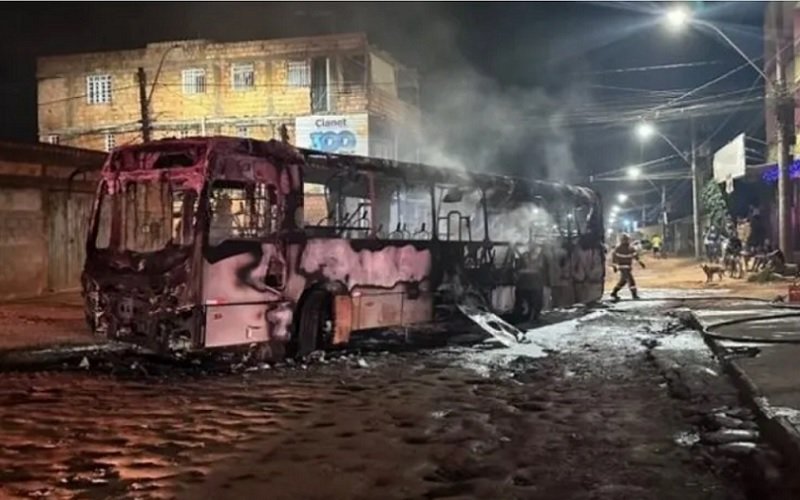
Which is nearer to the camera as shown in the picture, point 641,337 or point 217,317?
point 217,317

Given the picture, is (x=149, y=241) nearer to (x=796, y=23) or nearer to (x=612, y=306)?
(x=612, y=306)

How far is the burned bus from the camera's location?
33.9ft

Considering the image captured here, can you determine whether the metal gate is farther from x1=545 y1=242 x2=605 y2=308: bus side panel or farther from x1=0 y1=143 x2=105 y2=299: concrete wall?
x1=545 y1=242 x2=605 y2=308: bus side panel

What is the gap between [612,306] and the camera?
66.4ft

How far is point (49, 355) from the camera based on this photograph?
1243 cm

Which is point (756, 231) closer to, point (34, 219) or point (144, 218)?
point (34, 219)

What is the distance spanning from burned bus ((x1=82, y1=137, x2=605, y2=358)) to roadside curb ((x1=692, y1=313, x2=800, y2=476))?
5334 mm

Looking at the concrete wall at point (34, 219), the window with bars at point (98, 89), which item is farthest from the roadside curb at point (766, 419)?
the window with bars at point (98, 89)

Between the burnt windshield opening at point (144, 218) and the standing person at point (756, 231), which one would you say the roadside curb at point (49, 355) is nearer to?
the burnt windshield opening at point (144, 218)

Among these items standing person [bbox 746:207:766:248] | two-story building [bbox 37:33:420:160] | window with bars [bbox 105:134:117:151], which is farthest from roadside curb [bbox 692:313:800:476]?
window with bars [bbox 105:134:117:151]

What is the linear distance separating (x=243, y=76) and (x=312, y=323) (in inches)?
1155

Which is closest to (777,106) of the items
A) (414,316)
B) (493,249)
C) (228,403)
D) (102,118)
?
(493,249)

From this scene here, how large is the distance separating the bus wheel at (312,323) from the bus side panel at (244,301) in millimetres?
395

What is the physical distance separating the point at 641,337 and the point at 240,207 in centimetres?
733
